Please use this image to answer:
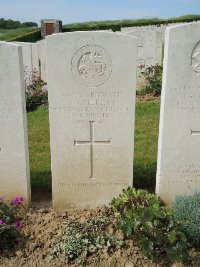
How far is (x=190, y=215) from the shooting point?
148 inches

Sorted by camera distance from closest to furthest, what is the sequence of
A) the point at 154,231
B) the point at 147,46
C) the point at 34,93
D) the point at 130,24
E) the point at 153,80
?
the point at 154,231, the point at 34,93, the point at 153,80, the point at 147,46, the point at 130,24

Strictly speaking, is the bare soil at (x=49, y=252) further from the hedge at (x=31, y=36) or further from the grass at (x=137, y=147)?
the hedge at (x=31, y=36)

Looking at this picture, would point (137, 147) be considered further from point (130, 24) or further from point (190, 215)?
point (130, 24)

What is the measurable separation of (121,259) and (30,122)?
16.8ft

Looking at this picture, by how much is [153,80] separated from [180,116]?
6346 mm

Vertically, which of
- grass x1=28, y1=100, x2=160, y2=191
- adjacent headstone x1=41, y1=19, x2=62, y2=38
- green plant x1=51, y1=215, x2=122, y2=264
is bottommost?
green plant x1=51, y1=215, x2=122, y2=264

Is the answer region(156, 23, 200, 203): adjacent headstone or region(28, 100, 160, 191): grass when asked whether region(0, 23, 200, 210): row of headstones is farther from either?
region(28, 100, 160, 191): grass

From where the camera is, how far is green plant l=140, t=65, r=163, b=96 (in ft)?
33.5

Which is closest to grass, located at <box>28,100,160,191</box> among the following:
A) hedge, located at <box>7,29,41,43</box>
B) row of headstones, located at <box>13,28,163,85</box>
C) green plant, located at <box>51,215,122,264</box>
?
green plant, located at <box>51,215,122,264</box>

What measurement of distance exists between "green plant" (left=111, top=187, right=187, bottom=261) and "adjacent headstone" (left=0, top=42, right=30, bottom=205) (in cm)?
136

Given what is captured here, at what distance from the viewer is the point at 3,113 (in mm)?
4125

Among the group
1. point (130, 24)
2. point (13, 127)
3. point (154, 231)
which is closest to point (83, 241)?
point (154, 231)

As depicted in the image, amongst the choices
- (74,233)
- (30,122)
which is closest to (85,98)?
(74,233)

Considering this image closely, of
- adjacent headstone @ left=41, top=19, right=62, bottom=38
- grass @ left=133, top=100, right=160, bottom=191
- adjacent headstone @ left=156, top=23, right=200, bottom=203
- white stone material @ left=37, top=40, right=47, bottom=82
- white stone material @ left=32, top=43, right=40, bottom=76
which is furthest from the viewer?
adjacent headstone @ left=41, top=19, right=62, bottom=38
